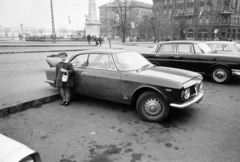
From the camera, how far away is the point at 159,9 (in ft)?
266

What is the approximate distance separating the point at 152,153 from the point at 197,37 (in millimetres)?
72471

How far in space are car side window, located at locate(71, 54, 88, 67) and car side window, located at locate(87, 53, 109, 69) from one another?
195 millimetres

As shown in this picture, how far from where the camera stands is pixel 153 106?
432cm

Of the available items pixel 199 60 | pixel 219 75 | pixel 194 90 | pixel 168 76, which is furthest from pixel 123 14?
pixel 194 90

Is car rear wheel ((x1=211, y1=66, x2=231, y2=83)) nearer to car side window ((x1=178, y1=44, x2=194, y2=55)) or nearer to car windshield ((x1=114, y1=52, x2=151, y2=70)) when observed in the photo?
car side window ((x1=178, y1=44, x2=194, y2=55))

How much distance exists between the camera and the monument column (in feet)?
113

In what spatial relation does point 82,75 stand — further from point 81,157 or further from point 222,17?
point 222,17

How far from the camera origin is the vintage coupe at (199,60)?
25.0 ft

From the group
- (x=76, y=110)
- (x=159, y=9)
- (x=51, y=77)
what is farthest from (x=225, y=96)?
(x=159, y=9)

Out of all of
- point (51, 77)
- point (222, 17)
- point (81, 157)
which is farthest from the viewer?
point (222, 17)

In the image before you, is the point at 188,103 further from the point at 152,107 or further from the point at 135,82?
the point at 135,82

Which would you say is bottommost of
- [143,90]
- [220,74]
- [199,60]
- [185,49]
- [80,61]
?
[220,74]

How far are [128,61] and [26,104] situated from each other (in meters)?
3.07

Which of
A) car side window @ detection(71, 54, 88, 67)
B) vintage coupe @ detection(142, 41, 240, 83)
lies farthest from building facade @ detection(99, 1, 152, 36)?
car side window @ detection(71, 54, 88, 67)
